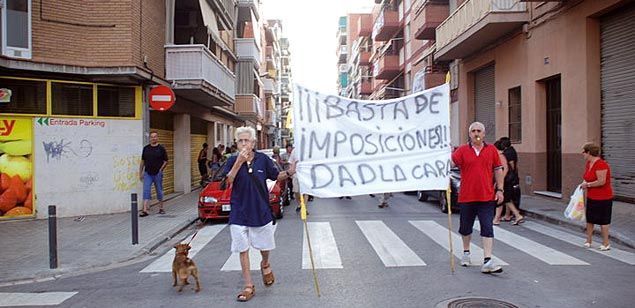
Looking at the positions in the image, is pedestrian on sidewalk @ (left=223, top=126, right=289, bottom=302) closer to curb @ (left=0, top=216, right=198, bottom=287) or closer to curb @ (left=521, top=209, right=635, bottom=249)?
curb @ (left=0, top=216, right=198, bottom=287)

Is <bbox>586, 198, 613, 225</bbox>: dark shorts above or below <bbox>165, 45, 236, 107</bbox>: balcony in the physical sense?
below

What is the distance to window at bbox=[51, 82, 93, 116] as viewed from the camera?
41.7 ft

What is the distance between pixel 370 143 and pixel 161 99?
828cm

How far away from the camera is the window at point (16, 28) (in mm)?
11820

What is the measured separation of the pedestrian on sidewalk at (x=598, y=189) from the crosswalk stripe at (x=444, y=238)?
181cm

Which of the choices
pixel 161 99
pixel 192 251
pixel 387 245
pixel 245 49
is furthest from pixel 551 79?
pixel 245 49

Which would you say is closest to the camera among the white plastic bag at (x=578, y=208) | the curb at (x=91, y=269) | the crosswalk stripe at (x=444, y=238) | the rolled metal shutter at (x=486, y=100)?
→ the curb at (x=91, y=269)

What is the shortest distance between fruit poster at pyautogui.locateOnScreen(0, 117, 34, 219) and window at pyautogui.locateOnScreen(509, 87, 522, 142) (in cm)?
1449

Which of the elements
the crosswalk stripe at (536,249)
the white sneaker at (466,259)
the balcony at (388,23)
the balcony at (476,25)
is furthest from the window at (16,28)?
the balcony at (388,23)

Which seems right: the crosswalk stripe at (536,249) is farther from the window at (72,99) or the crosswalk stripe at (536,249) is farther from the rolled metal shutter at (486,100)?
the rolled metal shutter at (486,100)

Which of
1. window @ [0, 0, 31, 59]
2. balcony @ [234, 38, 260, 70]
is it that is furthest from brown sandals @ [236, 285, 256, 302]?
balcony @ [234, 38, 260, 70]

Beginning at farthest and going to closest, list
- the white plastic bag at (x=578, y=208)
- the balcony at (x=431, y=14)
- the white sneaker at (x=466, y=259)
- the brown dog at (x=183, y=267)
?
the balcony at (x=431, y=14) → the white plastic bag at (x=578, y=208) → the white sneaker at (x=466, y=259) → the brown dog at (x=183, y=267)

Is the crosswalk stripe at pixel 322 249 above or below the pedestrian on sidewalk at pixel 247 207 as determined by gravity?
below

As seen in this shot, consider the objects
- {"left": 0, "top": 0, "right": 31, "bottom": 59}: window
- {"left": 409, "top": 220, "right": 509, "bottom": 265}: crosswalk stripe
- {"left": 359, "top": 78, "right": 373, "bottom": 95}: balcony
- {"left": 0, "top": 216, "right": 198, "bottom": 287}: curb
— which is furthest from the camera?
{"left": 359, "top": 78, "right": 373, "bottom": 95}: balcony
